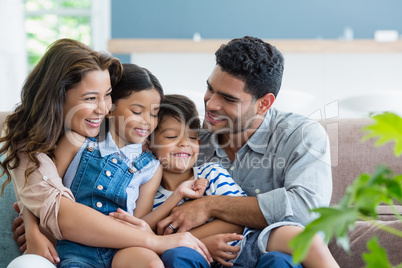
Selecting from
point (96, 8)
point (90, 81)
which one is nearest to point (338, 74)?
point (96, 8)

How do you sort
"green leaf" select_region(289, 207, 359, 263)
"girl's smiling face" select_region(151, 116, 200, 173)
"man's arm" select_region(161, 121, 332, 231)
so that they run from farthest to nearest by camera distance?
1. "girl's smiling face" select_region(151, 116, 200, 173)
2. "man's arm" select_region(161, 121, 332, 231)
3. "green leaf" select_region(289, 207, 359, 263)

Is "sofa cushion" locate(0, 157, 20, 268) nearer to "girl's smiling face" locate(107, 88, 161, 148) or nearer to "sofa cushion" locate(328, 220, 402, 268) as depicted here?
"girl's smiling face" locate(107, 88, 161, 148)

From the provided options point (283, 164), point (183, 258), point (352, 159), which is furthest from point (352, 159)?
point (183, 258)

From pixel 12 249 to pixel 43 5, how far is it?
4.50m

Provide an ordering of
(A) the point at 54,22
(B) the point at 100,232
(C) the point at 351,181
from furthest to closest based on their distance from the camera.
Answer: (A) the point at 54,22, (C) the point at 351,181, (B) the point at 100,232

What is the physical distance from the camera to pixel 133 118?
1.79 meters

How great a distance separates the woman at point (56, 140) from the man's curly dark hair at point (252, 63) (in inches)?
17.7

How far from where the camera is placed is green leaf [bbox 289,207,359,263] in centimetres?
48

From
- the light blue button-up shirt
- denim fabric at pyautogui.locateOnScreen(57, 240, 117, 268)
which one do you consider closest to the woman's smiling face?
denim fabric at pyautogui.locateOnScreen(57, 240, 117, 268)

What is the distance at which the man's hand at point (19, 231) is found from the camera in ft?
5.69

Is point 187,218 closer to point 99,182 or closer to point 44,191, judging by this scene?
point 99,182

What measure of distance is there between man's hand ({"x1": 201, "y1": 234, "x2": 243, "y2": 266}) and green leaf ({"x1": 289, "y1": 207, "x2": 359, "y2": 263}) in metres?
1.08

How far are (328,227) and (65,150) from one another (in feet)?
4.31

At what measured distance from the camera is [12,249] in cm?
179
